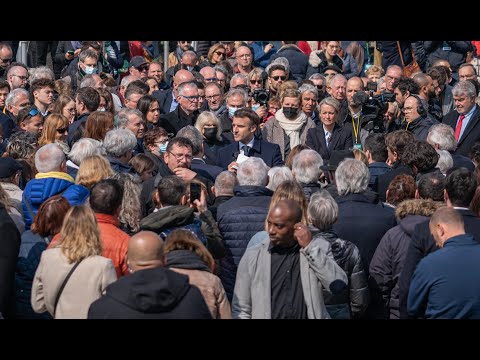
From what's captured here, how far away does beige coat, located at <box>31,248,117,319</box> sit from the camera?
5.33 m

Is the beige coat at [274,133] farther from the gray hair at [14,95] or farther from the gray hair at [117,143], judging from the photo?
the gray hair at [117,143]

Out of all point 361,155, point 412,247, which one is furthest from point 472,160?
point 412,247

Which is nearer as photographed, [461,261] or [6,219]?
[461,261]

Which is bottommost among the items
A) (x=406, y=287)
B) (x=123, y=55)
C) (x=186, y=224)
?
(x=406, y=287)

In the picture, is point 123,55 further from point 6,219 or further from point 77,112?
point 6,219

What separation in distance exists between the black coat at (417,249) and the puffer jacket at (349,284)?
254 mm

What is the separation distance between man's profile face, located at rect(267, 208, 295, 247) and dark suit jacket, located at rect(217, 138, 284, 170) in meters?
3.93

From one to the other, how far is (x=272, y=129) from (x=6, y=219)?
5046 millimetres

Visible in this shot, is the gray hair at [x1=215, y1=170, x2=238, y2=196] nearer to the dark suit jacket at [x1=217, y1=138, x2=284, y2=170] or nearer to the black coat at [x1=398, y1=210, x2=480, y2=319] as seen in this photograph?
the black coat at [x1=398, y1=210, x2=480, y2=319]

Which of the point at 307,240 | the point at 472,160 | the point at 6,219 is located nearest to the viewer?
the point at 307,240

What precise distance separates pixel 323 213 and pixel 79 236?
1656 mm

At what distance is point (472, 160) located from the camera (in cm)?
927

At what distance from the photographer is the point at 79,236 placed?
17.7 ft

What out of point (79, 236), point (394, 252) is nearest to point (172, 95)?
point (394, 252)
